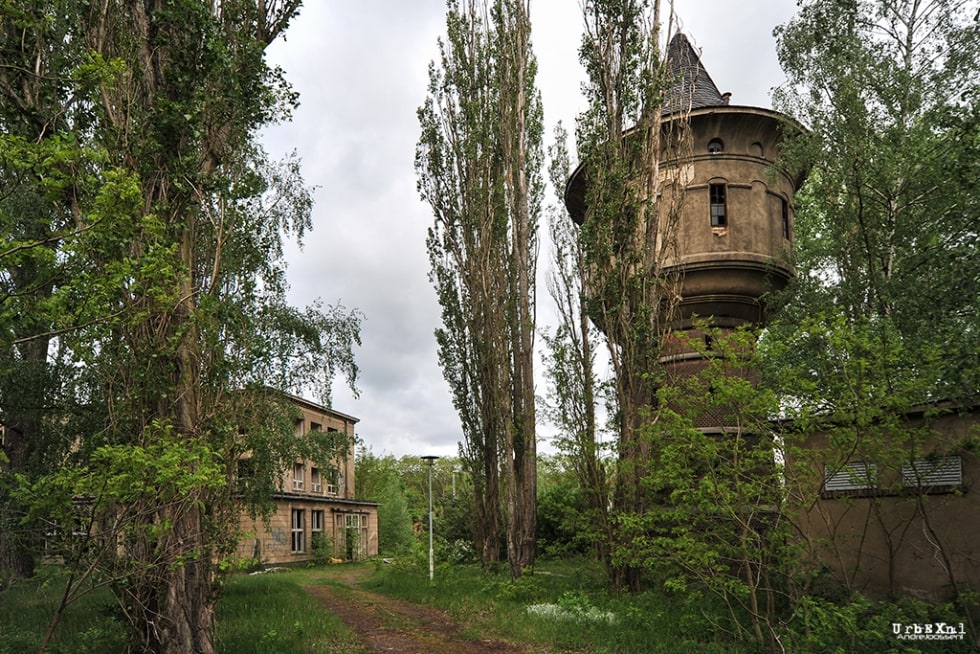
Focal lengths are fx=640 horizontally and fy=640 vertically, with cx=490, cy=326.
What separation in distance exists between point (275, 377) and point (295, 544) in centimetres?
1920

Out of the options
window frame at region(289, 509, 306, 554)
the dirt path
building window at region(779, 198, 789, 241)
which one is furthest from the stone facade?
window frame at region(289, 509, 306, 554)

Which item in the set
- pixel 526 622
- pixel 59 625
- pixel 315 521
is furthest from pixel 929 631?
pixel 315 521

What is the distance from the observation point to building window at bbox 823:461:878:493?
8508 millimetres

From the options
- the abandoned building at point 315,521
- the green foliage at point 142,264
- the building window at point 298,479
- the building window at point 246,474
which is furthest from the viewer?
the building window at point 298,479

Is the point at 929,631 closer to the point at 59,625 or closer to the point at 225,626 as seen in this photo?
the point at 225,626

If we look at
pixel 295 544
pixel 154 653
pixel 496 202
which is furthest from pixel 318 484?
pixel 154 653

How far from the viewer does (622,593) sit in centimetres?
1268

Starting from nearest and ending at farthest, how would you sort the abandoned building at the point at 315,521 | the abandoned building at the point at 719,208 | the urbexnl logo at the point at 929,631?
1. the urbexnl logo at the point at 929,631
2. the abandoned building at the point at 719,208
3. the abandoned building at the point at 315,521

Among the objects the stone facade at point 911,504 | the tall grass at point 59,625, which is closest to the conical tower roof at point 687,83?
the stone facade at point 911,504

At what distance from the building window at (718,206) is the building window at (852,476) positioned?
7040 millimetres

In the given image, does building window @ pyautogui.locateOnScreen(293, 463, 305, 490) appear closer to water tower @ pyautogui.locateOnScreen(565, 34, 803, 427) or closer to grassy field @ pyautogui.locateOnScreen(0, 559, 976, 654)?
grassy field @ pyautogui.locateOnScreen(0, 559, 976, 654)

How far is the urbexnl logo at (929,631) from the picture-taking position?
869 cm

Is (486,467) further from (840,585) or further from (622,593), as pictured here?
(840,585)

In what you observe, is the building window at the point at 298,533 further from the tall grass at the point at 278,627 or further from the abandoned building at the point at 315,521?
the tall grass at the point at 278,627
